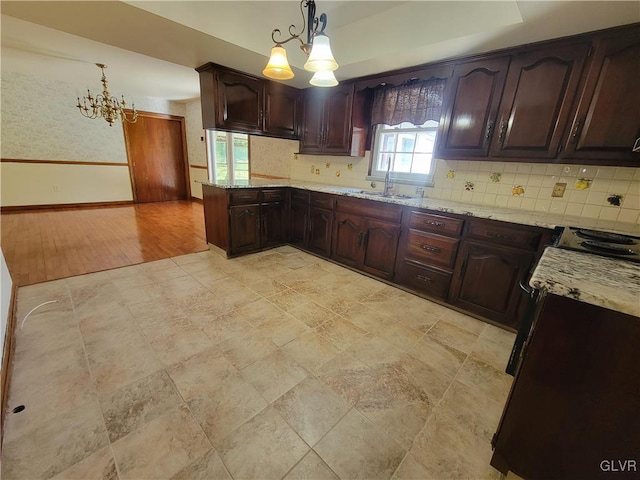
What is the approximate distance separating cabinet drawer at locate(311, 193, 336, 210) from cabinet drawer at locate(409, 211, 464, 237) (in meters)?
0.95

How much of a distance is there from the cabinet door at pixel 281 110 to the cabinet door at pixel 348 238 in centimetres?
137

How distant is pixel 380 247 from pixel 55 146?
6.04 meters

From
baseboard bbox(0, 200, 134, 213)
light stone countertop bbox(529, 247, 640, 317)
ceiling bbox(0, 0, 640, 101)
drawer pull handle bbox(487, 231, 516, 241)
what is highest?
ceiling bbox(0, 0, 640, 101)

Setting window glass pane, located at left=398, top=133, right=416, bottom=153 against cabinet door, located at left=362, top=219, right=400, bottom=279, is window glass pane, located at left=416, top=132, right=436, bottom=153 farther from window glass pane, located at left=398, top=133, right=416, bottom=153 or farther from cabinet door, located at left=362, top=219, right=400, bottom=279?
cabinet door, located at left=362, top=219, right=400, bottom=279

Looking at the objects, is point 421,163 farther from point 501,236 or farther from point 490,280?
point 490,280

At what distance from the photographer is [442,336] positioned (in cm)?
190

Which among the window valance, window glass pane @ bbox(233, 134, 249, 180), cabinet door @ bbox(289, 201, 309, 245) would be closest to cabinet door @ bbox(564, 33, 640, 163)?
the window valance

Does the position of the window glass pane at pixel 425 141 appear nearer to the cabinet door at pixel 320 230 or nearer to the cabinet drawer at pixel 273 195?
the cabinet door at pixel 320 230

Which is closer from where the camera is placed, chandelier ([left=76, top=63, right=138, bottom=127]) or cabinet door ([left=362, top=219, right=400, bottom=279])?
cabinet door ([left=362, top=219, right=400, bottom=279])

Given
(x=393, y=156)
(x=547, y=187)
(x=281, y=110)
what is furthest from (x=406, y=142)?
(x=281, y=110)

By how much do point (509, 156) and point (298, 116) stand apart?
2476mm

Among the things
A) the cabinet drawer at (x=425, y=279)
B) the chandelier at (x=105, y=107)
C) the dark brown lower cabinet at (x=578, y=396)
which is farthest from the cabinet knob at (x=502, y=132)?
the chandelier at (x=105, y=107)

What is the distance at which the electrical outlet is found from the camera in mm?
2053

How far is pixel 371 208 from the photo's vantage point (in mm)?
2607
